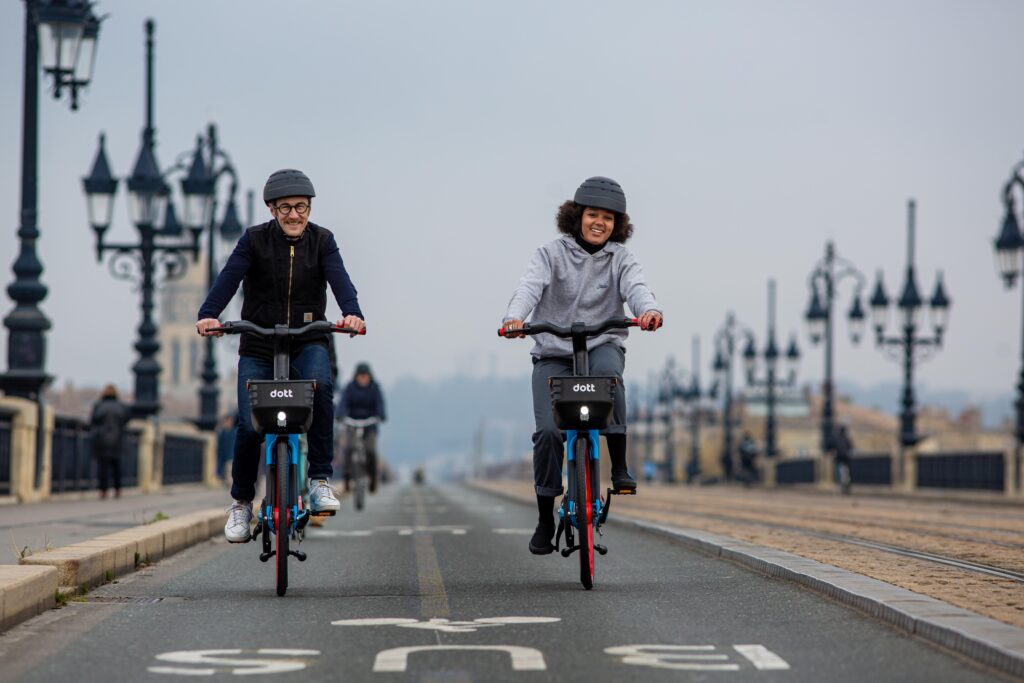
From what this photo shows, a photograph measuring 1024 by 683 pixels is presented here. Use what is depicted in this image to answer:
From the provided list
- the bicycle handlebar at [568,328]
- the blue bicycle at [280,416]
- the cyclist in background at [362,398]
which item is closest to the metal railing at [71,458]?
the cyclist in background at [362,398]

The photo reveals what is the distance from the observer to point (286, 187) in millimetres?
9297

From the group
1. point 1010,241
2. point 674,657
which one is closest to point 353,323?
point 674,657

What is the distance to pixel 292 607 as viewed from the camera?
8.55m

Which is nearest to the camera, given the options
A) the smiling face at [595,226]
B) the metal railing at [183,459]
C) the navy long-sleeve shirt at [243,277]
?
the navy long-sleeve shirt at [243,277]

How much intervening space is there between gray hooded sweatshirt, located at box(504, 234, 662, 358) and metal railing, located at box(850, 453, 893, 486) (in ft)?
115

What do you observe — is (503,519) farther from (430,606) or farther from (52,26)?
(430,606)

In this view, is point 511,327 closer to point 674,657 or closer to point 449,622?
point 449,622

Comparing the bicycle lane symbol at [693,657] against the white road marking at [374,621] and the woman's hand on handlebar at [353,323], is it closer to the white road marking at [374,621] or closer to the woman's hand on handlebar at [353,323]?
the white road marking at [374,621]

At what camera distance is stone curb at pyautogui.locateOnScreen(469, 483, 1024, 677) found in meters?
6.32

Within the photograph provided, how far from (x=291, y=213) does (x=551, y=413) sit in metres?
1.74

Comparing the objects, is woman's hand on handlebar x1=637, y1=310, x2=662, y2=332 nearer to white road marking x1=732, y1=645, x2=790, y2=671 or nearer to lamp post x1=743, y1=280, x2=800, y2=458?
white road marking x1=732, y1=645, x2=790, y2=671

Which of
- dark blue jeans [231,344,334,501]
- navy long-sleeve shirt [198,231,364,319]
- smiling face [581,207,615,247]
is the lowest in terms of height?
dark blue jeans [231,344,334,501]

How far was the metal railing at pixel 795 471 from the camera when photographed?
Answer: 55625mm

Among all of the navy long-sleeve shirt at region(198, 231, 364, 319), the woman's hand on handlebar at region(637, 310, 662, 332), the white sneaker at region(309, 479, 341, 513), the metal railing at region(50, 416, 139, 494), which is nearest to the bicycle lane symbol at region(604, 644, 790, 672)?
the woman's hand on handlebar at region(637, 310, 662, 332)
